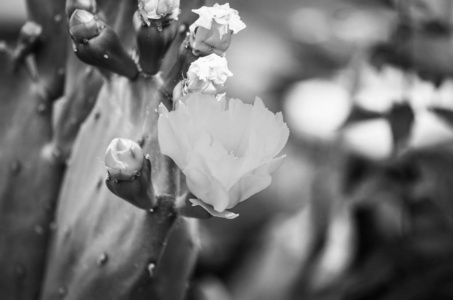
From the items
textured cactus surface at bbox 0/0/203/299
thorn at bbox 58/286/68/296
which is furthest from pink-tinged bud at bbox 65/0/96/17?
thorn at bbox 58/286/68/296

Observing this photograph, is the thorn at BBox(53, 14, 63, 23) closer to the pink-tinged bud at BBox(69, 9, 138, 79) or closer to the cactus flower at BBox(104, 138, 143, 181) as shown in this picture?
the pink-tinged bud at BBox(69, 9, 138, 79)

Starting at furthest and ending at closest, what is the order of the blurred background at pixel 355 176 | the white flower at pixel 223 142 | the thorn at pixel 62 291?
the blurred background at pixel 355 176
the thorn at pixel 62 291
the white flower at pixel 223 142

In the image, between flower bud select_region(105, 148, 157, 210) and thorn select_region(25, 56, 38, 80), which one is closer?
flower bud select_region(105, 148, 157, 210)

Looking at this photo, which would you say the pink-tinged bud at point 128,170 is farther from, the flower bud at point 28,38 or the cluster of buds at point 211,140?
the flower bud at point 28,38

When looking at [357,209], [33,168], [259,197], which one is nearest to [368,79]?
[357,209]

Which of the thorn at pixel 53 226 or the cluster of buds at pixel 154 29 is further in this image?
the thorn at pixel 53 226

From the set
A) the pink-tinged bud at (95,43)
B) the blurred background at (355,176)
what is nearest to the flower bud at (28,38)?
the pink-tinged bud at (95,43)

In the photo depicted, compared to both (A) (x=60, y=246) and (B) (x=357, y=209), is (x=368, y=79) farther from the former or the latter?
(A) (x=60, y=246)
